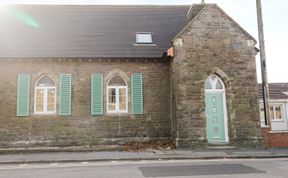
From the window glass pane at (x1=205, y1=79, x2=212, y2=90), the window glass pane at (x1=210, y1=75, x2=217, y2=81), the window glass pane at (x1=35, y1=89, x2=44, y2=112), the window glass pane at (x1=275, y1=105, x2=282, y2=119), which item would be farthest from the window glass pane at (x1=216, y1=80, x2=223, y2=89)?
the window glass pane at (x1=275, y1=105, x2=282, y2=119)

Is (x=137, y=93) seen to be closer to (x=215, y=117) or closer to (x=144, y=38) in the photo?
(x=144, y=38)

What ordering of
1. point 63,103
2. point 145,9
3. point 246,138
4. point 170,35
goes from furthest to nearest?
point 145,9
point 170,35
point 63,103
point 246,138

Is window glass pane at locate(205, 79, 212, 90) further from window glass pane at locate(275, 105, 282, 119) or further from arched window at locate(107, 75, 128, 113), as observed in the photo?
window glass pane at locate(275, 105, 282, 119)

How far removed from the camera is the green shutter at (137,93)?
1608 centimetres

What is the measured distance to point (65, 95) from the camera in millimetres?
15758

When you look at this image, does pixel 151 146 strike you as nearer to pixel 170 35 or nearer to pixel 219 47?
pixel 219 47

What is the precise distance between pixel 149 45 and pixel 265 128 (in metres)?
7.72

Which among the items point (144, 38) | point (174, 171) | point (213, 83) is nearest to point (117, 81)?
point (144, 38)

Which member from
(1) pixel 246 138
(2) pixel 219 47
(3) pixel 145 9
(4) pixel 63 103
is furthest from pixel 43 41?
(1) pixel 246 138

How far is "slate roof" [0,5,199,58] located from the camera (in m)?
16.5

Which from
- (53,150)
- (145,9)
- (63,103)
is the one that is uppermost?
(145,9)

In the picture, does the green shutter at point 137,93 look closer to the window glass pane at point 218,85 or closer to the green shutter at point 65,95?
the green shutter at point 65,95

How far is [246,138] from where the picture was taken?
47.4 ft

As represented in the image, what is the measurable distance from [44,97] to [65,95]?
116cm
